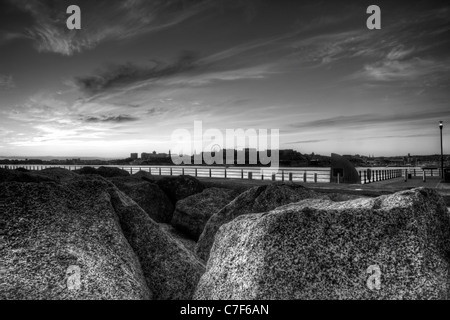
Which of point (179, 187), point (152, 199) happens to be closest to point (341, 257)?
point (152, 199)

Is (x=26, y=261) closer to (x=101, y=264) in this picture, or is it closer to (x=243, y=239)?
(x=101, y=264)

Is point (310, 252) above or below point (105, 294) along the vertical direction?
above

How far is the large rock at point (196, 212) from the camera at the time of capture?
6930mm

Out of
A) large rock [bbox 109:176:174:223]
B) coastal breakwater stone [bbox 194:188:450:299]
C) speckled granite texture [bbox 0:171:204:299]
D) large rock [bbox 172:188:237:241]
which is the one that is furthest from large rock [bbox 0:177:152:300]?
large rock [bbox 109:176:174:223]

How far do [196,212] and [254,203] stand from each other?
1.80 meters

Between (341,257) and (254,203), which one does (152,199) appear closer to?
(254,203)

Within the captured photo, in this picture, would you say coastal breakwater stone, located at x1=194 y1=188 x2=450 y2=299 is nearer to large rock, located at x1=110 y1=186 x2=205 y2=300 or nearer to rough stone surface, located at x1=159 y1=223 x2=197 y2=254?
large rock, located at x1=110 y1=186 x2=205 y2=300

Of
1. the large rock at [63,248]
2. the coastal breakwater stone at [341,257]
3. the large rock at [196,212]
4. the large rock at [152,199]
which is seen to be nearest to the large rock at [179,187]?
the large rock at [152,199]

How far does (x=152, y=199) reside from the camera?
8.41 m

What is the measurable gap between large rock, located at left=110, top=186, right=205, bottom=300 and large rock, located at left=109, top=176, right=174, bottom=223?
14.3 ft

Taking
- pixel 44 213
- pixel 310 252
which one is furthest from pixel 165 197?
pixel 310 252

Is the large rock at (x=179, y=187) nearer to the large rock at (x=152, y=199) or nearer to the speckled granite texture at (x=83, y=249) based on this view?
the large rock at (x=152, y=199)

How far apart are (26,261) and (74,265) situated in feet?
1.13

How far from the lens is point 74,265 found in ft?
8.57
